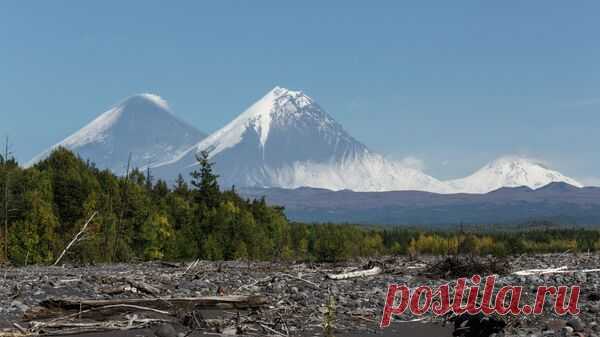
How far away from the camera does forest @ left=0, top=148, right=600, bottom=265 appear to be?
5697cm

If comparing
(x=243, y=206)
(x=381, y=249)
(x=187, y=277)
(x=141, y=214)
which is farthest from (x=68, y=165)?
(x=381, y=249)

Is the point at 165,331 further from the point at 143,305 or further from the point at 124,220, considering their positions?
the point at 124,220

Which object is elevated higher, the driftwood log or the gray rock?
the driftwood log

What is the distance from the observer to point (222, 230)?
7906 cm

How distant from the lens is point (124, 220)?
6700 cm

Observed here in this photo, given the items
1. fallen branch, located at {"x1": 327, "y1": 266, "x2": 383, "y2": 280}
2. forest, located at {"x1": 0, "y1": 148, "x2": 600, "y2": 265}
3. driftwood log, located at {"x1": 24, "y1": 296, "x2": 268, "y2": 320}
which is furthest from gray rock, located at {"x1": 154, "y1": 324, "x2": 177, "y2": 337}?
forest, located at {"x1": 0, "y1": 148, "x2": 600, "y2": 265}

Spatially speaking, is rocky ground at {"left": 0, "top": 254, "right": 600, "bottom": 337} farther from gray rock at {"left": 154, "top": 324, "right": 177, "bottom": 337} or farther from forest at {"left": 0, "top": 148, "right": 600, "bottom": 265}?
forest at {"left": 0, "top": 148, "right": 600, "bottom": 265}

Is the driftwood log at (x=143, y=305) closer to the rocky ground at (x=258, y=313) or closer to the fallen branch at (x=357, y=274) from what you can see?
the rocky ground at (x=258, y=313)

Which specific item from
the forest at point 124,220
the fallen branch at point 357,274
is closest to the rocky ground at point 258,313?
the fallen branch at point 357,274

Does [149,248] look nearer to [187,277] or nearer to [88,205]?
[88,205]

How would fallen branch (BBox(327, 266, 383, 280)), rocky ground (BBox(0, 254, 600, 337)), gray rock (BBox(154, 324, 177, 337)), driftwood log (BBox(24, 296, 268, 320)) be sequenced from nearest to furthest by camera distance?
gray rock (BBox(154, 324, 177, 337)) → rocky ground (BBox(0, 254, 600, 337)) → driftwood log (BBox(24, 296, 268, 320)) → fallen branch (BBox(327, 266, 383, 280))

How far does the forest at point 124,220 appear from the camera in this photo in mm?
56969

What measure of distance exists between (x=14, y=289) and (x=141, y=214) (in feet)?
170

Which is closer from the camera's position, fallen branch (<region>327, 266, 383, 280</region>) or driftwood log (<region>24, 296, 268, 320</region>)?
driftwood log (<region>24, 296, 268, 320</region>)
